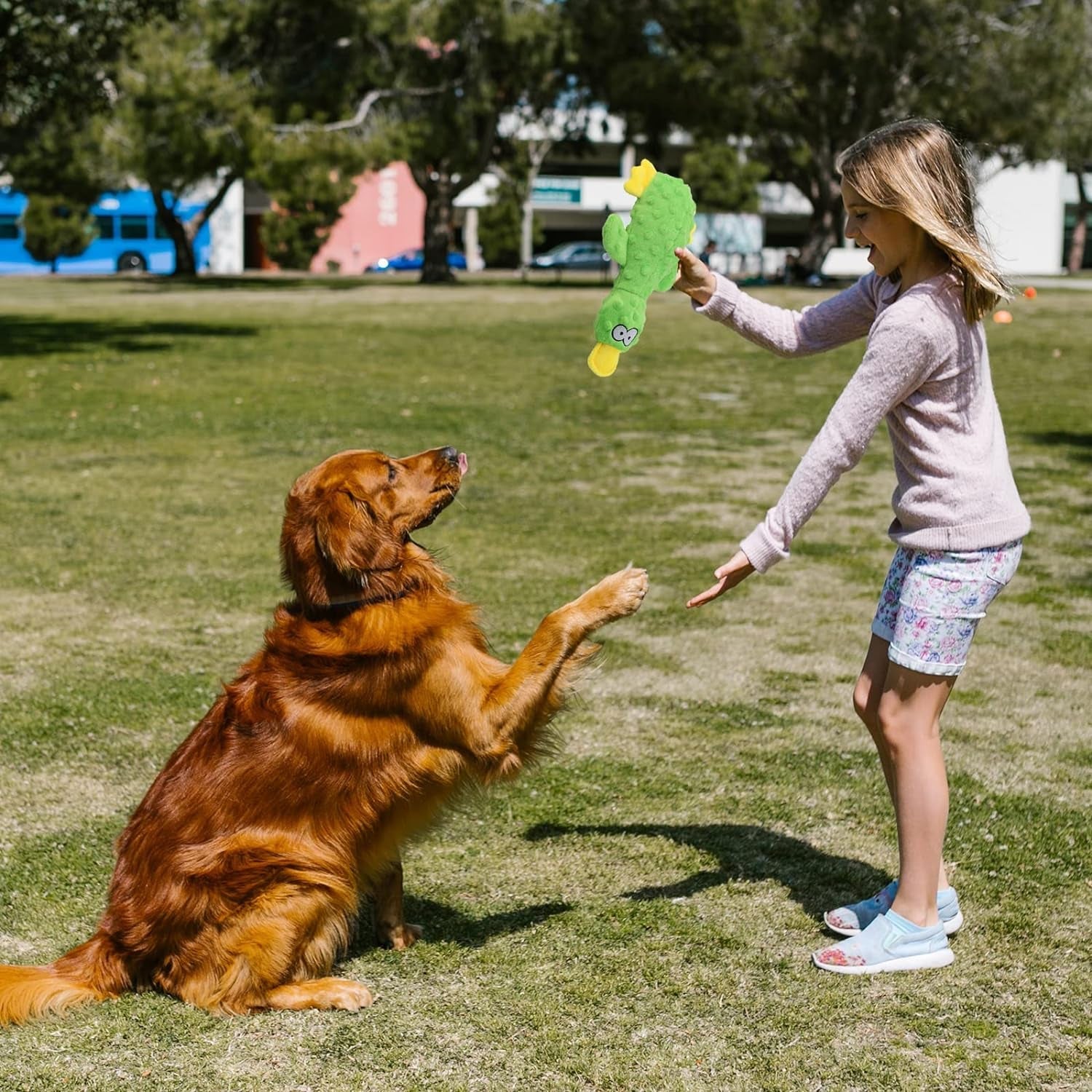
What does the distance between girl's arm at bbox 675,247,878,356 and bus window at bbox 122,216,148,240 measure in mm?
69390

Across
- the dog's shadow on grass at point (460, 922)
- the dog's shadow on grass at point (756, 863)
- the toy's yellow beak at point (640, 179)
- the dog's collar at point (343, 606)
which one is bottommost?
the dog's shadow on grass at point (460, 922)

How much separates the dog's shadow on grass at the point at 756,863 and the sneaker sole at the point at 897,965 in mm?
379

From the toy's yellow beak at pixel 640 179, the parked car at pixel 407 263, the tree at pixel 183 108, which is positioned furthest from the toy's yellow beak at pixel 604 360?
the parked car at pixel 407 263

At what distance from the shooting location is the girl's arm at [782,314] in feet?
13.5

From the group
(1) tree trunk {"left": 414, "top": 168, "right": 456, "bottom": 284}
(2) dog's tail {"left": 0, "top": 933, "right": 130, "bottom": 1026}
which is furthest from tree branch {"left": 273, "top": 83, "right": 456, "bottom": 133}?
(2) dog's tail {"left": 0, "top": 933, "right": 130, "bottom": 1026}

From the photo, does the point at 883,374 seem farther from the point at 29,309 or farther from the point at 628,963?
the point at 29,309

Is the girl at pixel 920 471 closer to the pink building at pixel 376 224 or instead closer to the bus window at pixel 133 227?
the bus window at pixel 133 227

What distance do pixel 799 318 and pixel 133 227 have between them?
229ft

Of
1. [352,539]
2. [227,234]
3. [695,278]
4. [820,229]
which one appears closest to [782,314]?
[695,278]

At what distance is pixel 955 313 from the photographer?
11.8ft

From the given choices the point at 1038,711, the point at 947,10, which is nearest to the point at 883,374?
the point at 1038,711

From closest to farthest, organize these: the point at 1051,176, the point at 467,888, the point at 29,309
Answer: the point at 467,888, the point at 29,309, the point at 1051,176

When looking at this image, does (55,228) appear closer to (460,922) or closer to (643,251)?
(643,251)

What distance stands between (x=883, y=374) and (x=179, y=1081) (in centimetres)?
251
